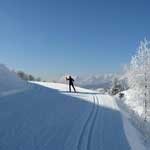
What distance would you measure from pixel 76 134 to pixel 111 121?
15.8 feet

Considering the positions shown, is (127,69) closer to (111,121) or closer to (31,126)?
(111,121)

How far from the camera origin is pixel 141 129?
18375 mm

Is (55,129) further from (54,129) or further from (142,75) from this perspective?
(142,75)

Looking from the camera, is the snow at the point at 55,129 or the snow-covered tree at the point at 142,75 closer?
the snow at the point at 55,129

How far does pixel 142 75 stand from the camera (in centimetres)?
3769

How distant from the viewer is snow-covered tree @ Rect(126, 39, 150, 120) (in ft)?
123

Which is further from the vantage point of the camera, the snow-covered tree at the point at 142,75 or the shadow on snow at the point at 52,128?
the snow-covered tree at the point at 142,75

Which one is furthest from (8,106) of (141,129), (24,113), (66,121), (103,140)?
(141,129)

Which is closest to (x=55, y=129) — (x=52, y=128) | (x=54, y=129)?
(x=54, y=129)

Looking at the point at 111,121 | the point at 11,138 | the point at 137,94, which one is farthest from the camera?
the point at 137,94

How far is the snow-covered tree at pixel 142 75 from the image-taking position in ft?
123

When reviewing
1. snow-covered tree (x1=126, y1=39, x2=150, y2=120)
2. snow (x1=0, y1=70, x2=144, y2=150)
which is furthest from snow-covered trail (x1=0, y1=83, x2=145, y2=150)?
snow-covered tree (x1=126, y1=39, x2=150, y2=120)

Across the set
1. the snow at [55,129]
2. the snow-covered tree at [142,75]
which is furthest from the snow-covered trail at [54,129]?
the snow-covered tree at [142,75]

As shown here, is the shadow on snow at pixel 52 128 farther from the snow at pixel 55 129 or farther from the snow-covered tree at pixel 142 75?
the snow-covered tree at pixel 142 75
